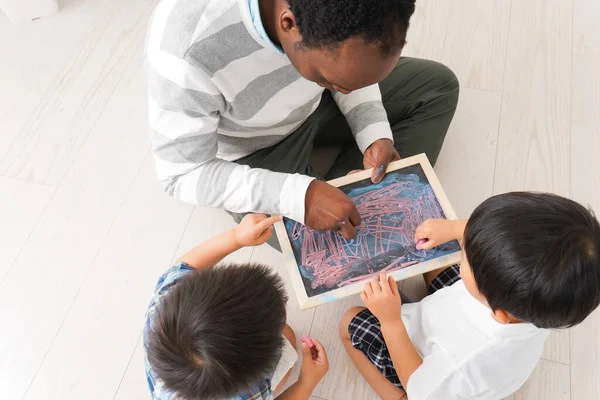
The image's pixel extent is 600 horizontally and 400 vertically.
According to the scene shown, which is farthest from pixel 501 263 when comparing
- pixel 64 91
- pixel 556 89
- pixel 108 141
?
pixel 64 91

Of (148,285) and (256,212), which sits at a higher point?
(256,212)

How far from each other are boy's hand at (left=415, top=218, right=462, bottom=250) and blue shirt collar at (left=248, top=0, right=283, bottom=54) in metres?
0.36

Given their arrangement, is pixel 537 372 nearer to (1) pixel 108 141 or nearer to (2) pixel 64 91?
(1) pixel 108 141

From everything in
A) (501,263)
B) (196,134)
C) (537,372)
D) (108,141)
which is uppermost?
(196,134)

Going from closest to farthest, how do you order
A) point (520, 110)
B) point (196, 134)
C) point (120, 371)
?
point (196, 134) < point (120, 371) < point (520, 110)

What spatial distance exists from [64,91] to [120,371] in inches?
29.2

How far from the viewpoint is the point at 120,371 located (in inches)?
39.2

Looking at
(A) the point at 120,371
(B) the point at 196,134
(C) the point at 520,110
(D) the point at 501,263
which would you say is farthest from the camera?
(C) the point at 520,110

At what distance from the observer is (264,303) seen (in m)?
0.63

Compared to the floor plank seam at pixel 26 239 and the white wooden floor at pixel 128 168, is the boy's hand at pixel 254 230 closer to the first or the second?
the white wooden floor at pixel 128 168

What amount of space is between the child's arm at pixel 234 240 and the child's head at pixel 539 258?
343mm

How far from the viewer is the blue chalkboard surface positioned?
0.82 metres

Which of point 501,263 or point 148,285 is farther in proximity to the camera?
point 148,285

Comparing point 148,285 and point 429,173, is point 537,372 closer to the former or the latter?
point 429,173
